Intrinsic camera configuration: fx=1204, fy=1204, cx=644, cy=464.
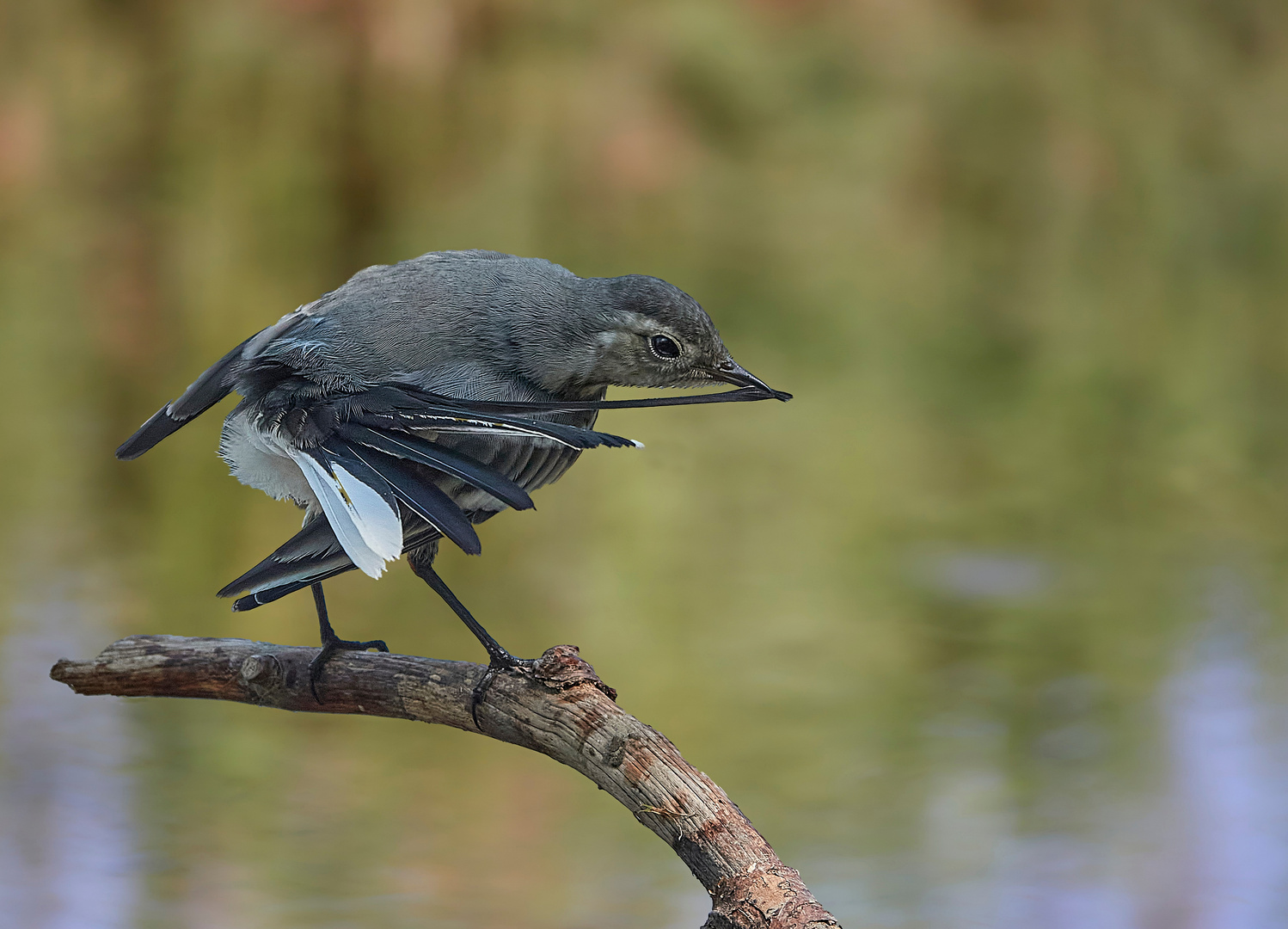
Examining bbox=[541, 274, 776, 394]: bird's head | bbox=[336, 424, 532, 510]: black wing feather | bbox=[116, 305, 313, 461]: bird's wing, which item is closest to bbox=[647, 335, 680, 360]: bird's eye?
bbox=[541, 274, 776, 394]: bird's head

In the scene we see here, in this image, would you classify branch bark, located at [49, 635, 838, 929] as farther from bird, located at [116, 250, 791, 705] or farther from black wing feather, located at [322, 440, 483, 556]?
black wing feather, located at [322, 440, 483, 556]

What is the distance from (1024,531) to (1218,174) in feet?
6.13

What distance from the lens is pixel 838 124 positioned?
3.78 meters

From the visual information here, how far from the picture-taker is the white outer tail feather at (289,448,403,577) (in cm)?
78

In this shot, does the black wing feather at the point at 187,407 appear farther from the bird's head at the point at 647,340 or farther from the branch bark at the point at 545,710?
the bird's head at the point at 647,340

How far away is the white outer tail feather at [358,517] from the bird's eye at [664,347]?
26 centimetres

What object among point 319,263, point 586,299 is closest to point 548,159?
point 319,263

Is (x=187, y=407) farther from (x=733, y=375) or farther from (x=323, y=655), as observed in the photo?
(x=733, y=375)

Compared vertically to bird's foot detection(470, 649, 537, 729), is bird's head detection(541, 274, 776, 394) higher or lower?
higher

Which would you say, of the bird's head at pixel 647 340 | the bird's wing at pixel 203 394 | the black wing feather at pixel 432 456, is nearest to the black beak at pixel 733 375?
the bird's head at pixel 647 340

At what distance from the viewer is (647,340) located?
0.96 m

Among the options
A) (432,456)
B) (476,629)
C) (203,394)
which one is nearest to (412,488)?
(432,456)

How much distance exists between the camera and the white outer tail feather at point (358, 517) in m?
0.78

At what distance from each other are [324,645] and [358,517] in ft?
0.94
